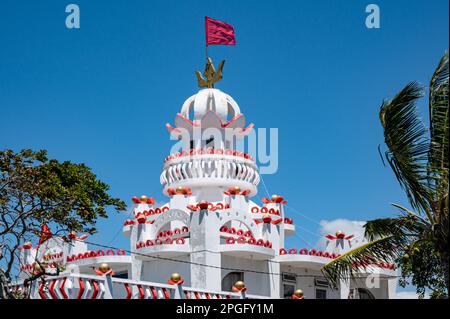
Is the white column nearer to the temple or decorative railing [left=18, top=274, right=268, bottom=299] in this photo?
the temple

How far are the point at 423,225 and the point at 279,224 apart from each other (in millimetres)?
14210

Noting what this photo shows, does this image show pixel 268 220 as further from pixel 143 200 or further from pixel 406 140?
pixel 406 140

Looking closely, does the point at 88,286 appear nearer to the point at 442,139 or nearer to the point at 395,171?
the point at 395,171

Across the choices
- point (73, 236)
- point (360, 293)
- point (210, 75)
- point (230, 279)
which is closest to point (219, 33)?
point (210, 75)

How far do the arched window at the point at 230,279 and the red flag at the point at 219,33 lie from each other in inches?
458

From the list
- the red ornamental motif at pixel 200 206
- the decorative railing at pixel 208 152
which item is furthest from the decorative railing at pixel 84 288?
the decorative railing at pixel 208 152

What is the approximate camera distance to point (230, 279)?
3253 centimetres

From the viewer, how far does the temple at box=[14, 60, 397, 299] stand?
31.4 m

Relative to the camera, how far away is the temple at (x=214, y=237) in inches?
1236

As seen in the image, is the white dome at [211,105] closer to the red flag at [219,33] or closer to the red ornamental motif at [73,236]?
the red flag at [219,33]

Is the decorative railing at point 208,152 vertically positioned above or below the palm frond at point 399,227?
above

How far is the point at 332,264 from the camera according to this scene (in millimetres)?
22047
